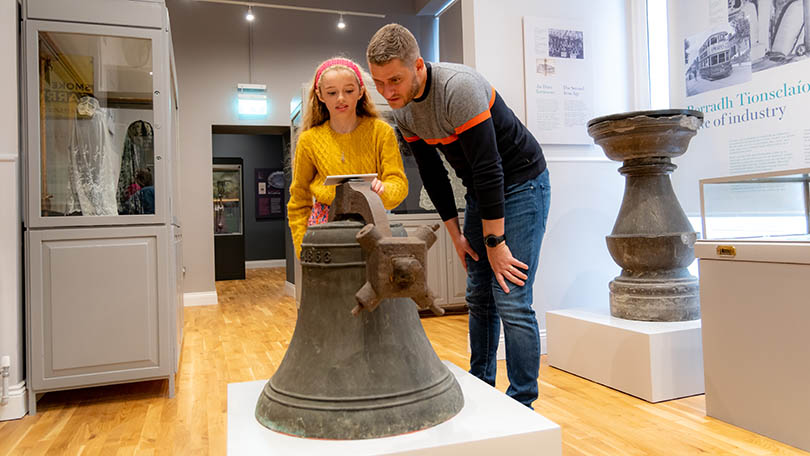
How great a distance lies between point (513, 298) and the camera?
168 centimetres

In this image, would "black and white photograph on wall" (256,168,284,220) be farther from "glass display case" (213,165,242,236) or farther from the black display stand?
the black display stand

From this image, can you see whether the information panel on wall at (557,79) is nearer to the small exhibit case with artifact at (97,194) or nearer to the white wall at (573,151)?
the white wall at (573,151)

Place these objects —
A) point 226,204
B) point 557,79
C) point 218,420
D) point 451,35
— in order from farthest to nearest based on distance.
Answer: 1. point 226,204
2. point 451,35
3. point 557,79
4. point 218,420

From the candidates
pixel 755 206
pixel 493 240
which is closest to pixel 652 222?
pixel 755 206

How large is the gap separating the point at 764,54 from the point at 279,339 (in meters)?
3.63

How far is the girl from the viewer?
1632 mm

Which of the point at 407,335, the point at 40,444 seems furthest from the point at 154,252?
the point at 407,335

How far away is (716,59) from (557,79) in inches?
35.4

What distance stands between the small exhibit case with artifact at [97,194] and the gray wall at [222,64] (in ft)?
12.6

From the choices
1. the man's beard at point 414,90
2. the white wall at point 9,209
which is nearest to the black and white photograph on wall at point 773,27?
the man's beard at point 414,90

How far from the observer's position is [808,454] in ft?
6.43

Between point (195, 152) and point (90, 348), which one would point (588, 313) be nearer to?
point (90, 348)

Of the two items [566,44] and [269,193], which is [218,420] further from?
[269,193]

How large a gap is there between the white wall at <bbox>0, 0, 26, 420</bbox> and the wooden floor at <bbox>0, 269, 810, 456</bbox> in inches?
10.1
